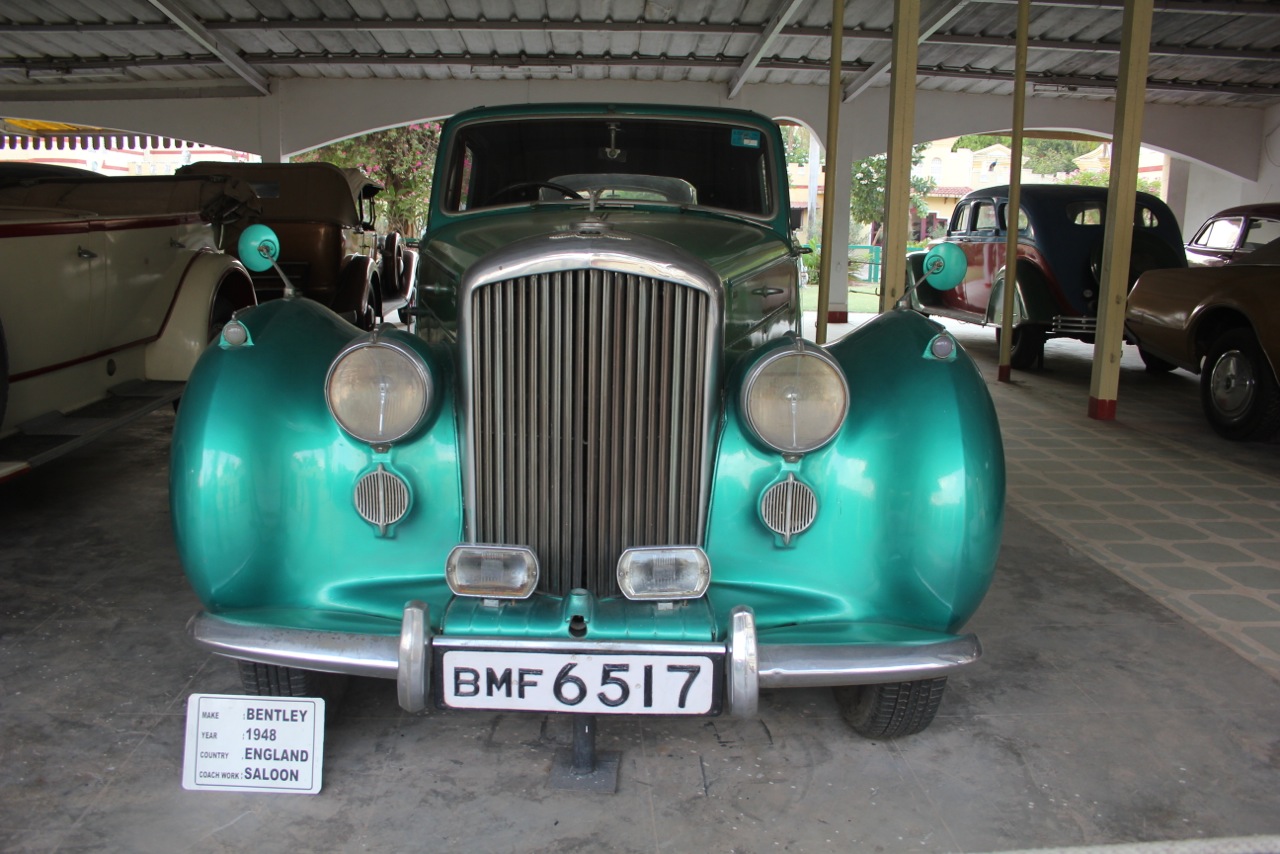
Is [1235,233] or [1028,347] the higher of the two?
[1235,233]

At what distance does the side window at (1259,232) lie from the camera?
9242 millimetres

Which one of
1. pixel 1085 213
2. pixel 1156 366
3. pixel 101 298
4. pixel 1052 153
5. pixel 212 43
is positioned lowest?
pixel 1156 366

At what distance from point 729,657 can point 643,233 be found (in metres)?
1.31

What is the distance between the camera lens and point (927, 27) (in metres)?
10.1

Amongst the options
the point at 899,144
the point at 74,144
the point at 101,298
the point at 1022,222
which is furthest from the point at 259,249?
the point at 74,144

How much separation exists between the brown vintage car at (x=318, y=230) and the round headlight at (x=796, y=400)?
579cm

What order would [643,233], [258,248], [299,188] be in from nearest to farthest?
[258,248] → [643,233] → [299,188]

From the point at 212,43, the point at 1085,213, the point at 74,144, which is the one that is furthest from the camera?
the point at 74,144

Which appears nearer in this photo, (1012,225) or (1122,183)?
(1122,183)

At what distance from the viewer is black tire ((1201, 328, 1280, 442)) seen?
237 inches

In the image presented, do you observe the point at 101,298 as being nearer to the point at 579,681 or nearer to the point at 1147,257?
the point at 579,681

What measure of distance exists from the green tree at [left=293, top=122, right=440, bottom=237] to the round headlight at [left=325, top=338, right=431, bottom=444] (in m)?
17.3

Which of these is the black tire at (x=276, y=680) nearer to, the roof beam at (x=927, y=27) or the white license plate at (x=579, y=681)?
the white license plate at (x=579, y=681)

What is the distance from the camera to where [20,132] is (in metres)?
13.9
